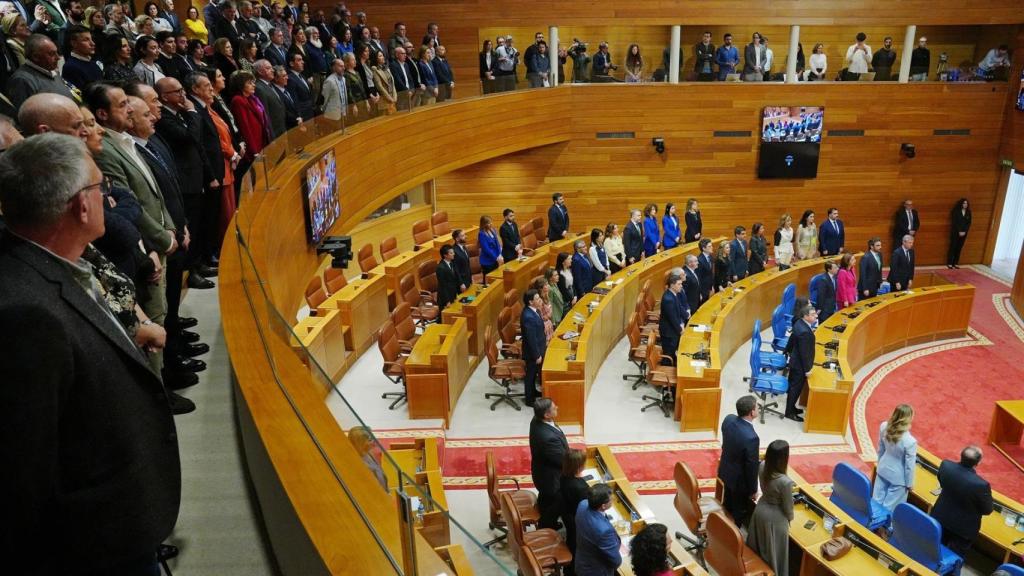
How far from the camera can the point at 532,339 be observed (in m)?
8.30

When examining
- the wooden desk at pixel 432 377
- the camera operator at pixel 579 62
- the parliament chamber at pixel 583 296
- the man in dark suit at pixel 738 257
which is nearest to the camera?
the parliament chamber at pixel 583 296

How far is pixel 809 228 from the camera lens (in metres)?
13.2

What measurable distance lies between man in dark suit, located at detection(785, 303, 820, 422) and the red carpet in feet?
2.10

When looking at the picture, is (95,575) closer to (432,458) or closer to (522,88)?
(432,458)

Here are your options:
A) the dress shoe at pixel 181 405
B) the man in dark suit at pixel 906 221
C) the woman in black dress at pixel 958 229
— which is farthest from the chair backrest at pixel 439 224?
the woman in black dress at pixel 958 229

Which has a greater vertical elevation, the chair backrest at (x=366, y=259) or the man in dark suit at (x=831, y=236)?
the chair backrest at (x=366, y=259)

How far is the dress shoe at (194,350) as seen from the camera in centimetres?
403

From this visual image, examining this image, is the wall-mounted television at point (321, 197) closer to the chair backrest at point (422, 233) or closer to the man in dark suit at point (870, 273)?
the chair backrest at point (422, 233)

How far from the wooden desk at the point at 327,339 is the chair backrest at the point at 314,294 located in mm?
369

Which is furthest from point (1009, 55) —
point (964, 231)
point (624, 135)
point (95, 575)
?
point (95, 575)

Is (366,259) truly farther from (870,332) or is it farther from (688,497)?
(870,332)

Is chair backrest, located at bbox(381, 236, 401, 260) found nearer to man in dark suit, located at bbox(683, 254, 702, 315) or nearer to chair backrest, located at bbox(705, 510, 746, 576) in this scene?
man in dark suit, located at bbox(683, 254, 702, 315)

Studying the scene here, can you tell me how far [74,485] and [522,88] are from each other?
1333cm

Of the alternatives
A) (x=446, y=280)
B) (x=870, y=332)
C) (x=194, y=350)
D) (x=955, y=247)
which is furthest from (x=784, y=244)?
(x=194, y=350)
